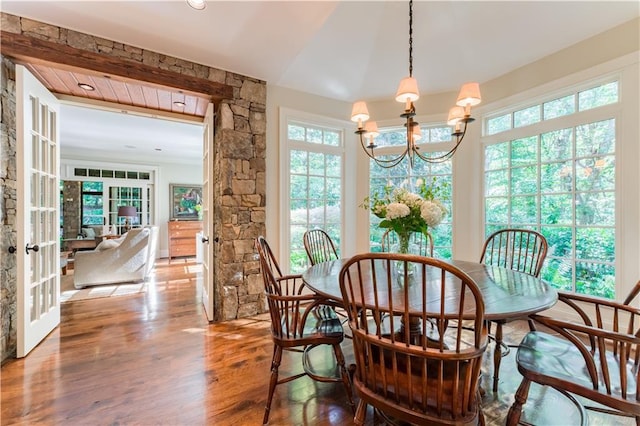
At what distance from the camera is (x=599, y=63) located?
254 cm

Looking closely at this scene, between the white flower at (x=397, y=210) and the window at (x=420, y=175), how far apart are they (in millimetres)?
1848

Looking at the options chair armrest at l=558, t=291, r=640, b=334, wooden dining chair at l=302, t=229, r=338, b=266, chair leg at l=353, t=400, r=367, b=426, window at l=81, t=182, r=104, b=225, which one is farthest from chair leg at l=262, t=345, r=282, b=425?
window at l=81, t=182, r=104, b=225

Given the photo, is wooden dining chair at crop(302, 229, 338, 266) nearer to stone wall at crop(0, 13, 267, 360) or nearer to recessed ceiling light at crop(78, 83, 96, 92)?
stone wall at crop(0, 13, 267, 360)

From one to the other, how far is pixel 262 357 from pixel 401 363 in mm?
1377

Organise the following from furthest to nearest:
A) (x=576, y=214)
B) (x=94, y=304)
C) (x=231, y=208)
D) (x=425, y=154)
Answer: (x=425, y=154)
(x=94, y=304)
(x=231, y=208)
(x=576, y=214)

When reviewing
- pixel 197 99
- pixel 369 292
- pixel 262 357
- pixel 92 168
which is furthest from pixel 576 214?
pixel 92 168

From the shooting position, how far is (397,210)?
1.79 m

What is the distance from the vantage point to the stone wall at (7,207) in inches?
83.8

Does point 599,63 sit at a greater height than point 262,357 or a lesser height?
greater

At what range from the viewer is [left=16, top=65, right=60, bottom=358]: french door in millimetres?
2223

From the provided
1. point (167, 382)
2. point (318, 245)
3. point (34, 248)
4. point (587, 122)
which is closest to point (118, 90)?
point (34, 248)

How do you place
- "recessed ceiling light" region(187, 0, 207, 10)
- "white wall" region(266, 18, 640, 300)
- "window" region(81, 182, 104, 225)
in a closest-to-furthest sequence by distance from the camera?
"recessed ceiling light" region(187, 0, 207, 10) → "white wall" region(266, 18, 640, 300) → "window" region(81, 182, 104, 225)

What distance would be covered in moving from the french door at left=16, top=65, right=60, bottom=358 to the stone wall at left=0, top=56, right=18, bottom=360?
2.4 inches

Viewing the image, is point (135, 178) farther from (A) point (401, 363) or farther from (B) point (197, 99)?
(A) point (401, 363)
